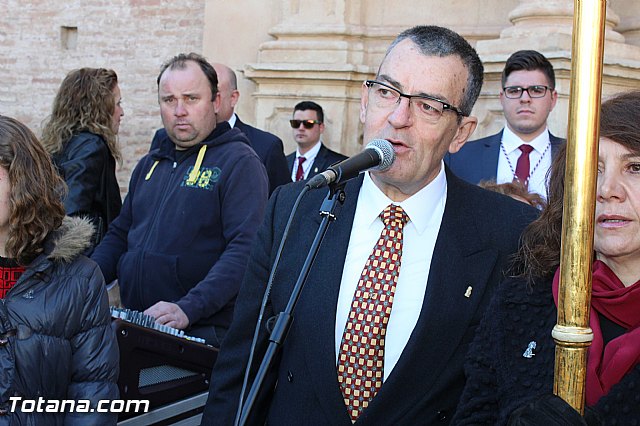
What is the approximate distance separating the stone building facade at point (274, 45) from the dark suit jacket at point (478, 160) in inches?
70.9

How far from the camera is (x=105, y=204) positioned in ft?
19.6

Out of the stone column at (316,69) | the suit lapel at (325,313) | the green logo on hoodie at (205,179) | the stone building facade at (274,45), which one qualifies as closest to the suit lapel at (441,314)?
the suit lapel at (325,313)

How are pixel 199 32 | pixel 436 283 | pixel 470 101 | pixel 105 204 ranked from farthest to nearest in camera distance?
1. pixel 199 32
2. pixel 105 204
3. pixel 470 101
4. pixel 436 283

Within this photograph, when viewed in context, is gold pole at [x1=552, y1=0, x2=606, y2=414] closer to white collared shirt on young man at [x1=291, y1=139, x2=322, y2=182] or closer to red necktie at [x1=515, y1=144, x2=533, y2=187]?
red necktie at [x1=515, y1=144, x2=533, y2=187]

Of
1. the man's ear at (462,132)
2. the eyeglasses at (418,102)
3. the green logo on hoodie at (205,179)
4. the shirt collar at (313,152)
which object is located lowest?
the green logo on hoodie at (205,179)

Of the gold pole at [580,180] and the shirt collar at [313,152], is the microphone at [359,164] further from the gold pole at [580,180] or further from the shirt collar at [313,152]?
the shirt collar at [313,152]

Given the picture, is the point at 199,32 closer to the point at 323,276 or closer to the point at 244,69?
the point at 244,69

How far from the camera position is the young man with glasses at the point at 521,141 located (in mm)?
5527

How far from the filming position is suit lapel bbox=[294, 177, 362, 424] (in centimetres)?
283

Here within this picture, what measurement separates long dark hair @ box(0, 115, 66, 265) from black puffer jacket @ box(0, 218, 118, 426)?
5 centimetres

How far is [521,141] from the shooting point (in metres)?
5.59

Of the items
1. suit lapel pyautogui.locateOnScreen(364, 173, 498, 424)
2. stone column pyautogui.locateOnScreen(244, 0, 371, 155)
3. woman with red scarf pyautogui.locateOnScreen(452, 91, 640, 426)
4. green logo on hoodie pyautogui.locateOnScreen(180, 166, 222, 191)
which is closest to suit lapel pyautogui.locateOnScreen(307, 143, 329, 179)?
stone column pyautogui.locateOnScreen(244, 0, 371, 155)

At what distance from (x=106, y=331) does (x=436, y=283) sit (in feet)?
4.16

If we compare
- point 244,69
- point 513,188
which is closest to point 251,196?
point 513,188
